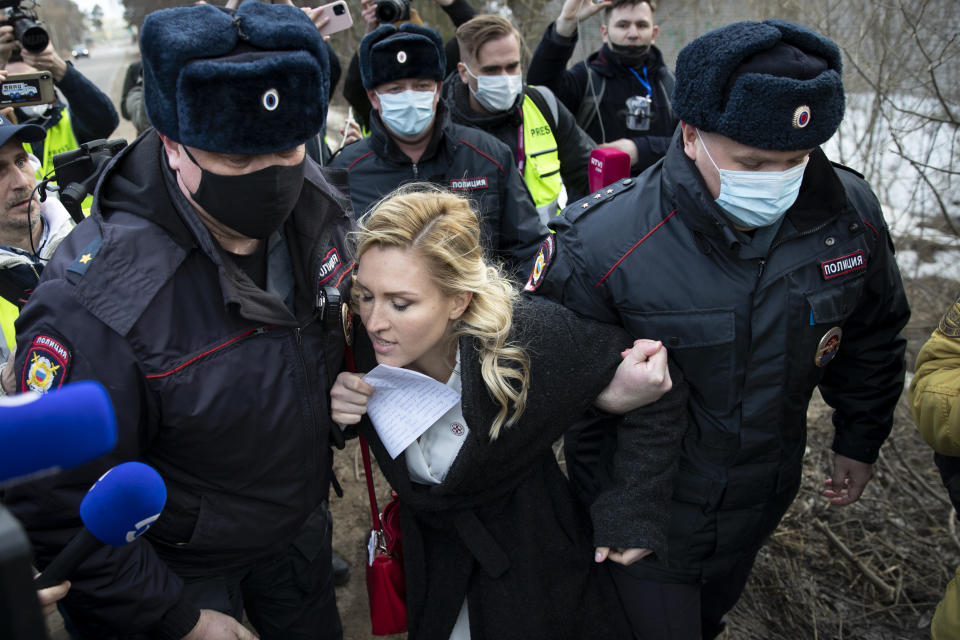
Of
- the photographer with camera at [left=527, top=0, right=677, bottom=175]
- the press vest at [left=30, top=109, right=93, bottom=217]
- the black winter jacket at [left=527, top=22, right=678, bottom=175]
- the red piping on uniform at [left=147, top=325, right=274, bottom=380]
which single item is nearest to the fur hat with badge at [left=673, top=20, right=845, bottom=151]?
the red piping on uniform at [left=147, top=325, right=274, bottom=380]

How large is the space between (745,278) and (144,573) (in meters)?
1.71

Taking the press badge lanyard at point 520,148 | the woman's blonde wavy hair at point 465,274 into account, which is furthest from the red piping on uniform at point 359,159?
the woman's blonde wavy hair at point 465,274

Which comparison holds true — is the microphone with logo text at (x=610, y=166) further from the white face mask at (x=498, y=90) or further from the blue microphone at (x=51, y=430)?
the blue microphone at (x=51, y=430)

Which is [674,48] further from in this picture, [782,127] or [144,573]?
[144,573]

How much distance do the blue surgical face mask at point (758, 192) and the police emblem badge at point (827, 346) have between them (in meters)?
0.38

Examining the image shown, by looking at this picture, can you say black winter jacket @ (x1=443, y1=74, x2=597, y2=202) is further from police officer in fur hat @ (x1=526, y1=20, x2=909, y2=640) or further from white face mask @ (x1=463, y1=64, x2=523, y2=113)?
police officer in fur hat @ (x1=526, y1=20, x2=909, y2=640)

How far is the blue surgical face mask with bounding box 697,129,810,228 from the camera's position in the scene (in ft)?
6.62

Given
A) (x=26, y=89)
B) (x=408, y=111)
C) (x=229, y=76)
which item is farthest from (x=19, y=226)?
(x=408, y=111)

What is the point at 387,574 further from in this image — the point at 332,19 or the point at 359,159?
the point at 332,19

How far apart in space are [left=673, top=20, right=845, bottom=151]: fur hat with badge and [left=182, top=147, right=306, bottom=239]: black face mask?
3.54ft

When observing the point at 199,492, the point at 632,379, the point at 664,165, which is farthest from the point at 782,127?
the point at 199,492

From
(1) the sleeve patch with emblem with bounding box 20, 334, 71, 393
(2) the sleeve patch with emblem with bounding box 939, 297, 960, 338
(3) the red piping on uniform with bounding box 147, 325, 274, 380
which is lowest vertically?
(2) the sleeve patch with emblem with bounding box 939, 297, 960, 338

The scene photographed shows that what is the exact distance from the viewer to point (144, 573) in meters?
1.74

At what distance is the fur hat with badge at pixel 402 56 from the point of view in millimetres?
3447
